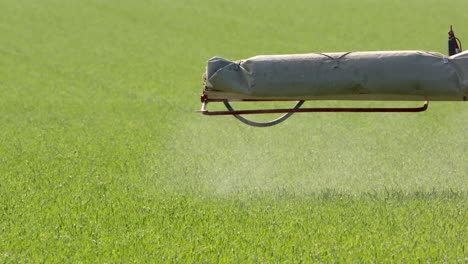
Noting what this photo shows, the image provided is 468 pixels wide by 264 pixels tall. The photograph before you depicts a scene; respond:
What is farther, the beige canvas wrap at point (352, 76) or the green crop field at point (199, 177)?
the beige canvas wrap at point (352, 76)

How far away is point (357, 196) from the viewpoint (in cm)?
739

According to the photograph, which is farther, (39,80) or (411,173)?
(39,80)

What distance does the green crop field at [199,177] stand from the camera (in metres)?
5.79

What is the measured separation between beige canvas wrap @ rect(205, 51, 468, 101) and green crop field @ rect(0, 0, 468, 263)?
4.12 feet

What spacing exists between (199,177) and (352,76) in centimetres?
276

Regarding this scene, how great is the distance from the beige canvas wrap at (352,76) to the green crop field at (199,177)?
1255mm

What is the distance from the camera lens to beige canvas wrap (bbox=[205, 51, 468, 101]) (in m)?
6.86

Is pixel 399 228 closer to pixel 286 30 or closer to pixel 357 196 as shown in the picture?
pixel 357 196

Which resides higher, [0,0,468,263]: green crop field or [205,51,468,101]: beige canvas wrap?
[205,51,468,101]: beige canvas wrap

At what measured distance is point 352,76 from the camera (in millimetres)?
6914

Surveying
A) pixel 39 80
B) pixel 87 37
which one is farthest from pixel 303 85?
pixel 87 37

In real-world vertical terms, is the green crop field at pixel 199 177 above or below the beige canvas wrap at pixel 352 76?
below

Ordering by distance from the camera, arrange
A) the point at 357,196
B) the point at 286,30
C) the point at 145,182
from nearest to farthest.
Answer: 1. the point at 357,196
2. the point at 145,182
3. the point at 286,30

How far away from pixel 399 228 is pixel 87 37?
24033 mm
